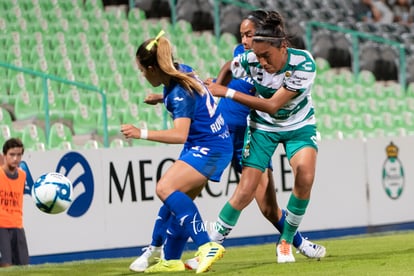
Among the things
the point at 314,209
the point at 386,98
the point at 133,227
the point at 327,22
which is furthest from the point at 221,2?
the point at 133,227

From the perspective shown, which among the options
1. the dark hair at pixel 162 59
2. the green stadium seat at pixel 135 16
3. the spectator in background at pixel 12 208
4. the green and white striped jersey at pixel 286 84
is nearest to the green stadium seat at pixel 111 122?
the spectator in background at pixel 12 208

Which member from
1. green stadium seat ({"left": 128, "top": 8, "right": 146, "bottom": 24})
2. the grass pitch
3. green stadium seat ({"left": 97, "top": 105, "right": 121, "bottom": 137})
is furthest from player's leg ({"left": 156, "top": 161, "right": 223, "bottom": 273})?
green stadium seat ({"left": 128, "top": 8, "right": 146, "bottom": 24})

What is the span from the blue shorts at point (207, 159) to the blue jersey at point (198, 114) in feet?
0.15

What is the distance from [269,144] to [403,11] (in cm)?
1800

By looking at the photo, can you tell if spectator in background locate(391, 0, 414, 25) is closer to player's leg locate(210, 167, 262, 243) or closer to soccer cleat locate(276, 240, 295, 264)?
soccer cleat locate(276, 240, 295, 264)

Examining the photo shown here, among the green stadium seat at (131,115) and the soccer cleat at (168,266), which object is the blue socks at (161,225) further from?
the green stadium seat at (131,115)

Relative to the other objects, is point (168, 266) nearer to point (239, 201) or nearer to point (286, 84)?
point (239, 201)

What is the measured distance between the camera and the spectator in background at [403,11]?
26.9m

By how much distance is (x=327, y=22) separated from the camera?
24234 mm

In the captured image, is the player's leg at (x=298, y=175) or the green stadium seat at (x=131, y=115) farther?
the green stadium seat at (x=131, y=115)

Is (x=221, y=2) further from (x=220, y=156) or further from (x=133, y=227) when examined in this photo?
(x=220, y=156)

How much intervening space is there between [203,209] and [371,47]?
8.67 m

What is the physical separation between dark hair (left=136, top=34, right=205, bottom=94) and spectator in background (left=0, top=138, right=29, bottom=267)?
423 centimetres

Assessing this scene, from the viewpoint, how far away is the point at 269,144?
32.7 feet
